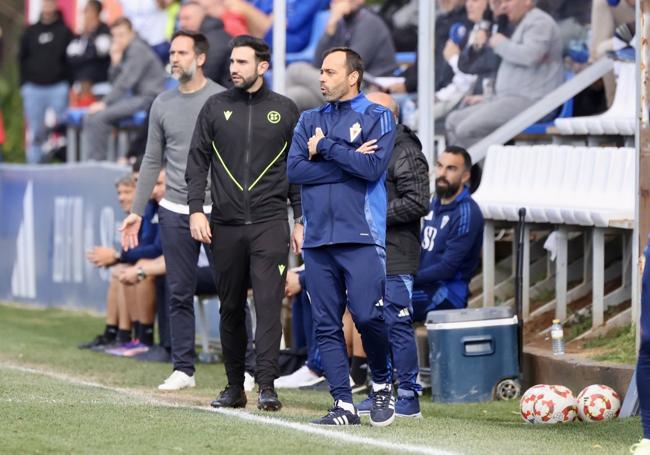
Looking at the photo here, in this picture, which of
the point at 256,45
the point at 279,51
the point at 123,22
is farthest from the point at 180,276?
the point at 123,22

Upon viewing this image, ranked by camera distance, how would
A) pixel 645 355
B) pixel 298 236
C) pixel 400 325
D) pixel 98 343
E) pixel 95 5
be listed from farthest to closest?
1. pixel 95 5
2. pixel 98 343
3. pixel 400 325
4. pixel 298 236
5. pixel 645 355

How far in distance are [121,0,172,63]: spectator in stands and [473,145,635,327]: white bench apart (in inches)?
313

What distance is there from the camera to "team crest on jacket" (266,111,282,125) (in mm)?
9812

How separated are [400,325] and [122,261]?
4904 mm

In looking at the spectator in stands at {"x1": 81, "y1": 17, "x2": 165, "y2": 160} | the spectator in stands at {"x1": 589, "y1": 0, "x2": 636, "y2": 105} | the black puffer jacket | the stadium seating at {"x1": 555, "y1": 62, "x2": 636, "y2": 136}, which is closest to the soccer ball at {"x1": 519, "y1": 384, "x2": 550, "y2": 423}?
the black puffer jacket

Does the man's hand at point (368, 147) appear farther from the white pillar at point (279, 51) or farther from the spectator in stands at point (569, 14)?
the white pillar at point (279, 51)

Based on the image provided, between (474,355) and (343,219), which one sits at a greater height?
(343,219)

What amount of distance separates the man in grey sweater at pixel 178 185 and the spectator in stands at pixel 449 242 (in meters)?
1.68

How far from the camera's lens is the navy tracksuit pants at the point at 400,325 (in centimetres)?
997

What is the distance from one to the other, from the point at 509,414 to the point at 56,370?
4.09 m

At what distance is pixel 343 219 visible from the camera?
28.4 ft

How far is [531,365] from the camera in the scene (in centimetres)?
1148

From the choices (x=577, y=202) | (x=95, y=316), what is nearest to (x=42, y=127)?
(x=95, y=316)

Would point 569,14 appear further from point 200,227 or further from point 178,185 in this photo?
point 200,227
